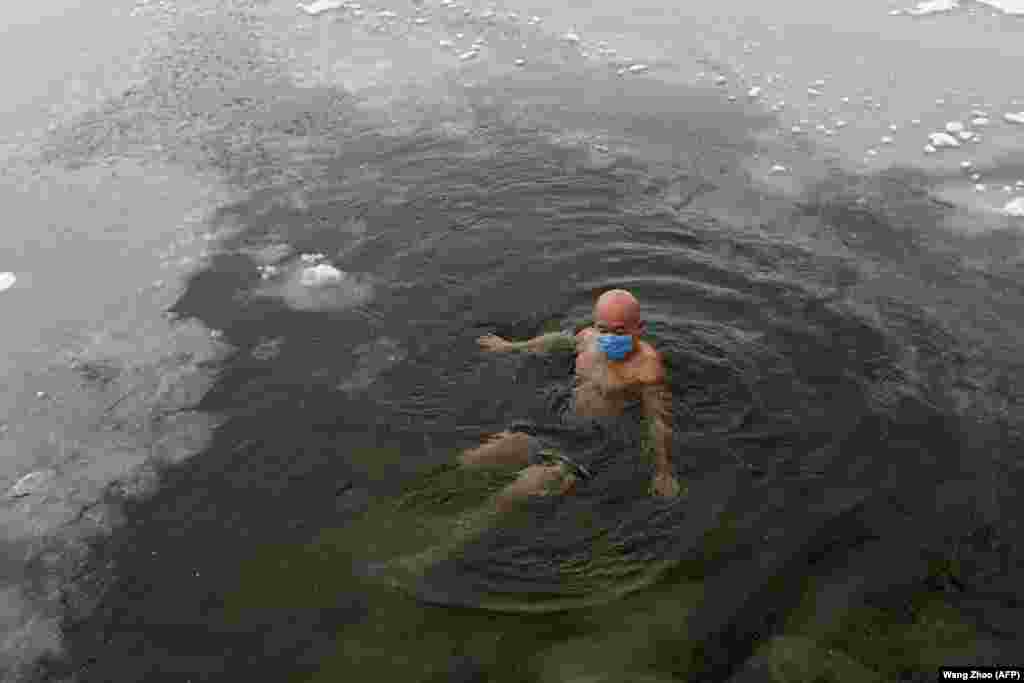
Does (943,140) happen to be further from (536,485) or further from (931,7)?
(536,485)

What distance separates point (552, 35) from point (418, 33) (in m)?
1.95

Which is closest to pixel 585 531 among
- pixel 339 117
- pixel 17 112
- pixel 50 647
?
pixel 50 647

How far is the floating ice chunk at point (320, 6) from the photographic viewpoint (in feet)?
41.1

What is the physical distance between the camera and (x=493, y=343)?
6.25m

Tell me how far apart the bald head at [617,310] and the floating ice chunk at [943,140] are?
512 cm

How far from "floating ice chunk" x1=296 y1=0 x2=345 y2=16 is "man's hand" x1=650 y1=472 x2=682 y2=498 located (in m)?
10.1

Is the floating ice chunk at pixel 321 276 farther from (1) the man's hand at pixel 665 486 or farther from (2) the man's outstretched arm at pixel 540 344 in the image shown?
(1) the man's hand at pixel 665 486

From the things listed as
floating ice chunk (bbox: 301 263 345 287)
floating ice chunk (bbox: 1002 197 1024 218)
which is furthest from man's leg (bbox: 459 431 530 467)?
floating ice chunk (bbox: 1002 197 1024 218)

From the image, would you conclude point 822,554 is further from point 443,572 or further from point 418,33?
point 418,33

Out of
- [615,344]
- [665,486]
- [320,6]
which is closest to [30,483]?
[615,344]

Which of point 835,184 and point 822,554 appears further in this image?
point 835,184

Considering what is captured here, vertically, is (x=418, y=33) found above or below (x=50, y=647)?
above

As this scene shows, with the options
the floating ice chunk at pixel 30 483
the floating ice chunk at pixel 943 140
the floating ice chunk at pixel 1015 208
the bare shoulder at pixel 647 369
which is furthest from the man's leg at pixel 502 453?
the floating ice chunk at pixel 943 140

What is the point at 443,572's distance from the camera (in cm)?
471
